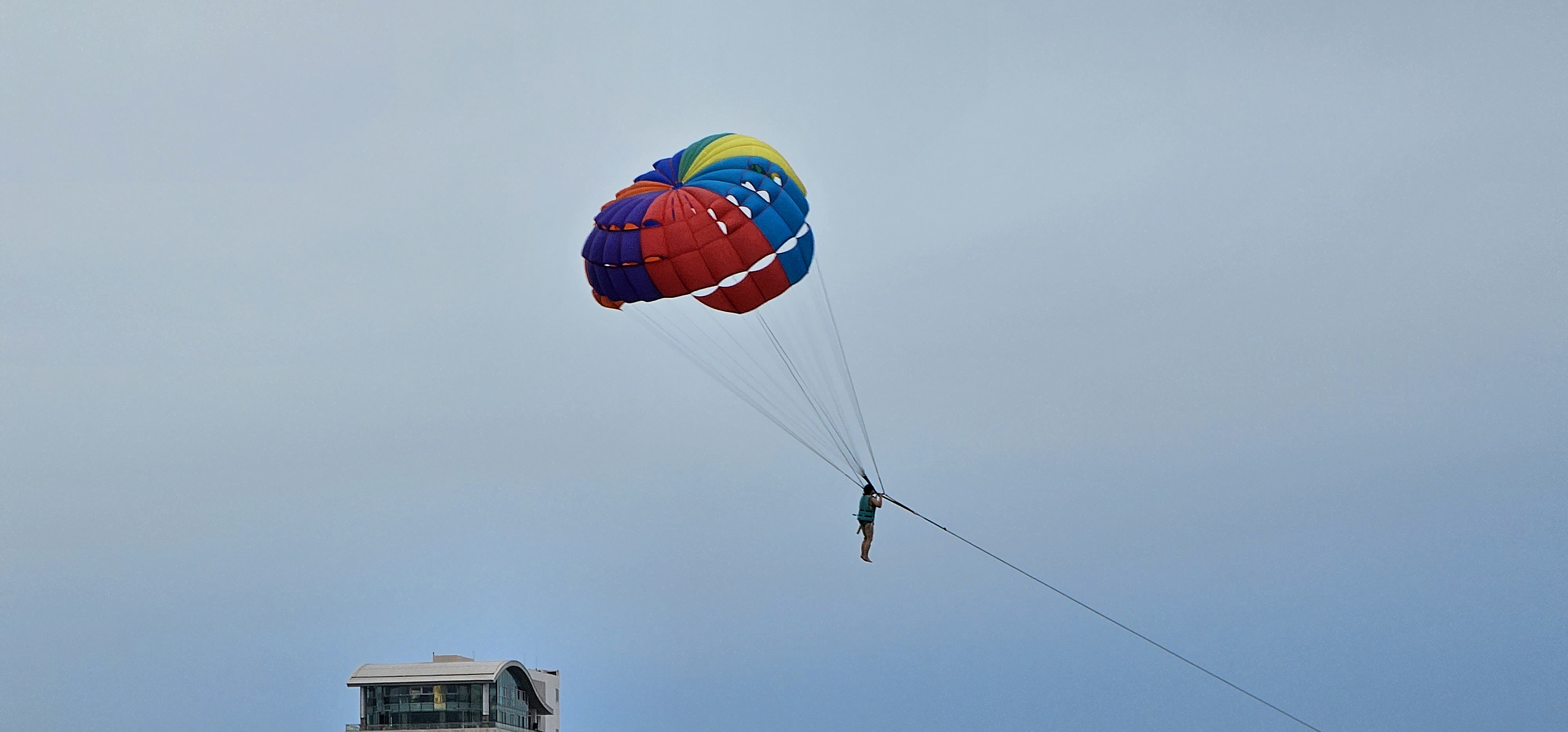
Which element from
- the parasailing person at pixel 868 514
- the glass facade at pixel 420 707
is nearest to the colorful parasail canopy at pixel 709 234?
the parasailing person at pixel 868 514

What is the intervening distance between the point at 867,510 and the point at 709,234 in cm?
557

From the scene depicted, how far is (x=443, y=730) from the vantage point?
75500 millimetres

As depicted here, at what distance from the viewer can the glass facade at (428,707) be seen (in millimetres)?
75812

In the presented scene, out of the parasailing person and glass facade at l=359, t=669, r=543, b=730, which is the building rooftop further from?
the parasailing person

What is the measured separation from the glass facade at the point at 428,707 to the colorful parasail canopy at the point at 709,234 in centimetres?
4646

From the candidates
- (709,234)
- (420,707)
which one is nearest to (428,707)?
(420,707)

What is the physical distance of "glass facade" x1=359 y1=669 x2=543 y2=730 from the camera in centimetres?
7581

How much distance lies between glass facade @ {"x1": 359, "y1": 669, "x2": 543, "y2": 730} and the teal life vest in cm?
4987

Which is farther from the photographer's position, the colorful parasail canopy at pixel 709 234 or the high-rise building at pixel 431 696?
the high-rise building at pixel 431 696

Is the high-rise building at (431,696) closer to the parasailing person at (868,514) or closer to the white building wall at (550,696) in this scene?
the white building wall at (550,696)

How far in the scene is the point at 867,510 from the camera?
97.3 ft

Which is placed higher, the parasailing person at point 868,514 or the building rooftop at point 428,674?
the building rooftop at point 428,674

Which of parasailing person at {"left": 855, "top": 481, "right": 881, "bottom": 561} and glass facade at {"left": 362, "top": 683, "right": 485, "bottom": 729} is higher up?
glass facade at {"left": 362, "top": 683, "right": 485, "bottom": 729}

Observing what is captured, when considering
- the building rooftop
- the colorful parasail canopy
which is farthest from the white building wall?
the colorful parasail canopy
